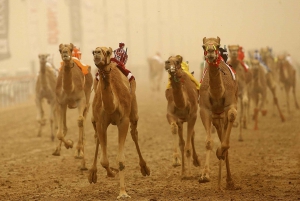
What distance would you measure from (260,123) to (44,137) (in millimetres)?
6653

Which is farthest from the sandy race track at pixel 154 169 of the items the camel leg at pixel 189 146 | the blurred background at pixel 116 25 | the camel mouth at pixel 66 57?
the blurred background at pixel 116 25

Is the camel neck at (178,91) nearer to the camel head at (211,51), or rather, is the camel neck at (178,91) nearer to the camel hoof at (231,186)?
the camel head at (211,51)

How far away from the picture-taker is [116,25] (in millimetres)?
59156

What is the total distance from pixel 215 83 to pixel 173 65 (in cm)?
79

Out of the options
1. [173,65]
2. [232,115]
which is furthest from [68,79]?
[232,115]

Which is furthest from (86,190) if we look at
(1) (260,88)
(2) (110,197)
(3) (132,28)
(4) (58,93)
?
(3) (132,28)

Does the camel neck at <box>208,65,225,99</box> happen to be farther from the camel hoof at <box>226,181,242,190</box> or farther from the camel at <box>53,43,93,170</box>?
the camel at <box>53,43,93,170</box>

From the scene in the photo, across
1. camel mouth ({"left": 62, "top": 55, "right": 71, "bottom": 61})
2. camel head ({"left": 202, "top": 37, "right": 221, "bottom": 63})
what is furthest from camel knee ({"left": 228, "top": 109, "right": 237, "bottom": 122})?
camel mouth ({"left": 62, "top": 55, "right": 71, "bottom": 61})

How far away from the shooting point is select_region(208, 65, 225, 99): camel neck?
33.1ft

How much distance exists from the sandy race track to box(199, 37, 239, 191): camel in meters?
0.52

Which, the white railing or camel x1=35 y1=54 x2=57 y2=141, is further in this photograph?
the white railing

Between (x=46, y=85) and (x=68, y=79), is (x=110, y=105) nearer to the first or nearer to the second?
(x=68, y=79)

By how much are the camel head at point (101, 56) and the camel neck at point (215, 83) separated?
1666mm

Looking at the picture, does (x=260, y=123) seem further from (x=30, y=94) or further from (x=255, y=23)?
(x=30, y=94)
